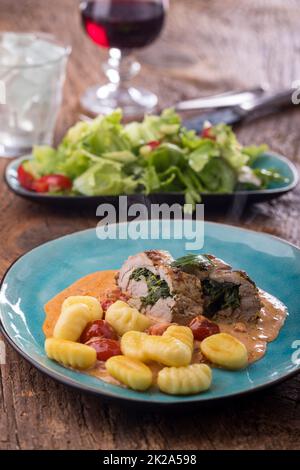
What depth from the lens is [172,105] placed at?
3.48m

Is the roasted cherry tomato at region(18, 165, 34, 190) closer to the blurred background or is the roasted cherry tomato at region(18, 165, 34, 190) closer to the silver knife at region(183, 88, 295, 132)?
the blurred background

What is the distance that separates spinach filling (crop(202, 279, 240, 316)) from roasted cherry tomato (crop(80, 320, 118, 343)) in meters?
0.24

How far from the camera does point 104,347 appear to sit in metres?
1.71

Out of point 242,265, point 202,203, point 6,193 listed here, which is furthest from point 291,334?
point 6,193

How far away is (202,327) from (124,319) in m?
0.17

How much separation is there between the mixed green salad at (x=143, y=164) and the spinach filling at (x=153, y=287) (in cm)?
60

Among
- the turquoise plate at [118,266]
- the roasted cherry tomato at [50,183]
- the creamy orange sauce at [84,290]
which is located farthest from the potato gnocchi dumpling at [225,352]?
the roasted cherry tomato at [50,183]

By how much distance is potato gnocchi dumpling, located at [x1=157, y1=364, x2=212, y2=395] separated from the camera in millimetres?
1586

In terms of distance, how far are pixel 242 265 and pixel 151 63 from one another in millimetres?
2016

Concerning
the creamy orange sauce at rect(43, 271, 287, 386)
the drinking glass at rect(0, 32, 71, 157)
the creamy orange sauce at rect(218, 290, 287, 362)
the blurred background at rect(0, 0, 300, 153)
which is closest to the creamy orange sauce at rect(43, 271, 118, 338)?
the creamy orange sauce at rect(43, 271, 287, 386)

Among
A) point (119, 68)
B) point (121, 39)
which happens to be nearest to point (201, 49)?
point (119, 68)

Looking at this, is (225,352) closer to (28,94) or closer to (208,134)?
(208,134)

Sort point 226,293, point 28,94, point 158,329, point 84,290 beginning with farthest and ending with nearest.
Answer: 1. point 28,94
2. point 84,290
3. point 226,293
4. point 158,329

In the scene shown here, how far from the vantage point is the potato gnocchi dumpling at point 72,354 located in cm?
165
